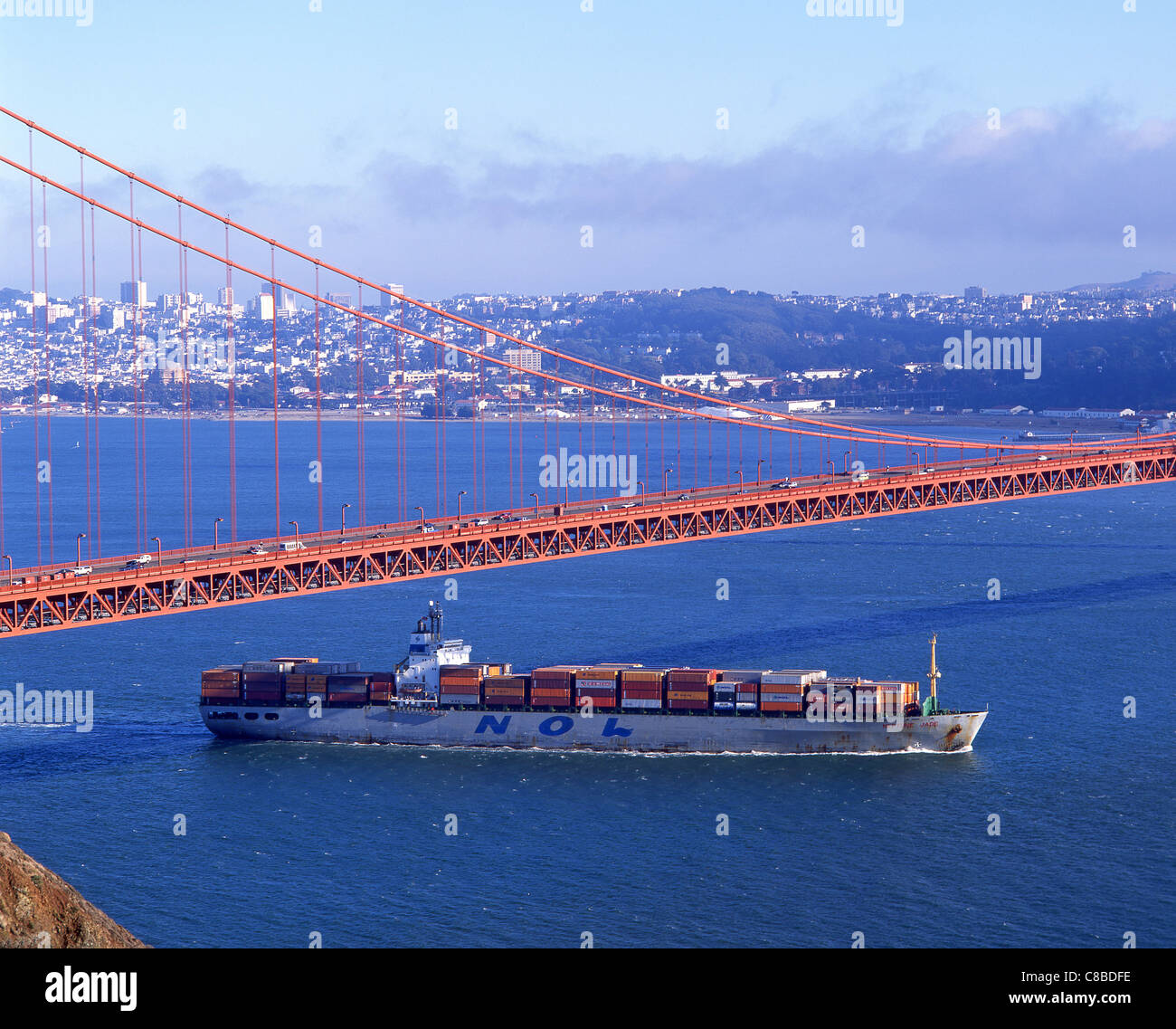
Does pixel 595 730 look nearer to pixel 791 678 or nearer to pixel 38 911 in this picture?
pixel 791 678

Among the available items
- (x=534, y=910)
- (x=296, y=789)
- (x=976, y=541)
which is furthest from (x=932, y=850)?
(x=976, y=541)

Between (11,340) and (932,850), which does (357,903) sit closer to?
(932,850)

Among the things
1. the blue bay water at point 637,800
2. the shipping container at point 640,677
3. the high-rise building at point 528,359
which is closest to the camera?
the blue bay water at point 637,800

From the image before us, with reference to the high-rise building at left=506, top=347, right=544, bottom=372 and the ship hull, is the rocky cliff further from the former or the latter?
the high-rise building at left=506, top=347, right=544, bottom=372
